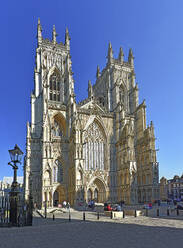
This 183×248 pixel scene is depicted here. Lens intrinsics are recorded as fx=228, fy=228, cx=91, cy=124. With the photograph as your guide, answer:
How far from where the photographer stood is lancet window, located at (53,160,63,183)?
120 ft

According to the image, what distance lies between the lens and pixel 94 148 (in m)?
40.1

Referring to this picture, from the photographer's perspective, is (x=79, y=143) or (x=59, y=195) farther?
(x=59, y=195)

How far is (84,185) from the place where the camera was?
3628 cm

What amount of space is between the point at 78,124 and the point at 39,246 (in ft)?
94.0

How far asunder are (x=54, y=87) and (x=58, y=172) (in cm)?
1529

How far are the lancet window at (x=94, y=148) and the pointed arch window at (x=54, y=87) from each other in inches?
324

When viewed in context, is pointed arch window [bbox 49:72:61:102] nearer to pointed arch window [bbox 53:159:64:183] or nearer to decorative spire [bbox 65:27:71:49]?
decorative spire [bbox 65:27:71:49]

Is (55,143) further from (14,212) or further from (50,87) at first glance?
(14,212)

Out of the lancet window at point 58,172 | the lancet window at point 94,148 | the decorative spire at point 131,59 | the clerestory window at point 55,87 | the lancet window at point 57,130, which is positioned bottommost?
the lancet window at point 58,172

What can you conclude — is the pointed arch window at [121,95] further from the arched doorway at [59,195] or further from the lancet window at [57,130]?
the arched doorway at [59,195]

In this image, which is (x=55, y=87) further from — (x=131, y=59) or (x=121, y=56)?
(x=131, y=59)

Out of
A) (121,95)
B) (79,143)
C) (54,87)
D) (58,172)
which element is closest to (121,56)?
(121,95)

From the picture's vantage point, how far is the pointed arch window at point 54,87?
4095 cm

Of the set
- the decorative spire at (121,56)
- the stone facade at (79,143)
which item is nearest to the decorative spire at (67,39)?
the stone facade at (79,143)
